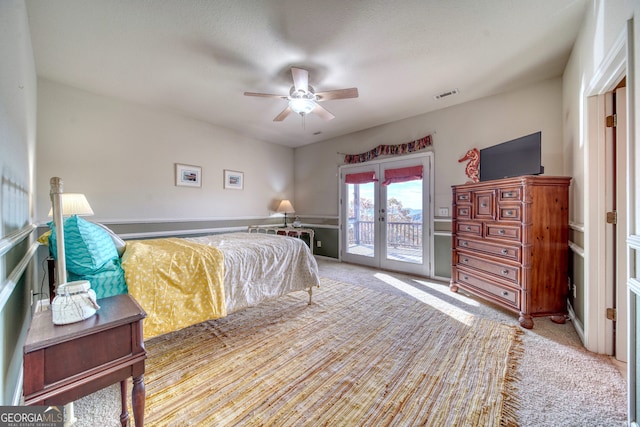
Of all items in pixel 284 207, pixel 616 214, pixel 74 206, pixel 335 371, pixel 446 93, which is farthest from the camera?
pixel 284 207

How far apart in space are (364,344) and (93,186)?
3.89m

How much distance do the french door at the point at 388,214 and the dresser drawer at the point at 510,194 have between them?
55.4 inches

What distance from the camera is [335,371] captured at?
1.75m

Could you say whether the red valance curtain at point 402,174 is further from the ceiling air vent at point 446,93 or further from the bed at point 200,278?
the bed at point 200,278

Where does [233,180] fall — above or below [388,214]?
above

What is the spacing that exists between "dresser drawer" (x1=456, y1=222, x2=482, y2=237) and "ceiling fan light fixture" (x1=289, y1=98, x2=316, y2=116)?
2357 millimetres

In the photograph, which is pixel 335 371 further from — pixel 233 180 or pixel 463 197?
pixel 233 180

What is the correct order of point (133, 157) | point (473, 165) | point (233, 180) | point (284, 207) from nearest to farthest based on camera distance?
1. point (473, 165)
2. point (133, 157)
3. point (233, 180)
4. point (284, 207)

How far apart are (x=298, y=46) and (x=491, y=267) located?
120 inches

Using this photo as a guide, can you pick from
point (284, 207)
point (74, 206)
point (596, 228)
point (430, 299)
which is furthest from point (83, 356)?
point (284, 207)

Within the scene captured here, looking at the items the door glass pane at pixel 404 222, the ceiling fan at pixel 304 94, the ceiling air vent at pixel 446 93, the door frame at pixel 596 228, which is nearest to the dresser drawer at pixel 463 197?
the door glass pane at pixel 404 222

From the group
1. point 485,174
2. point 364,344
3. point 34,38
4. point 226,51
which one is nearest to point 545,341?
point 364,344

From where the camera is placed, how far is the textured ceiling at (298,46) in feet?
6.23

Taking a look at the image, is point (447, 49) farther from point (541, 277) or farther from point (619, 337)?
point (619, 337)
